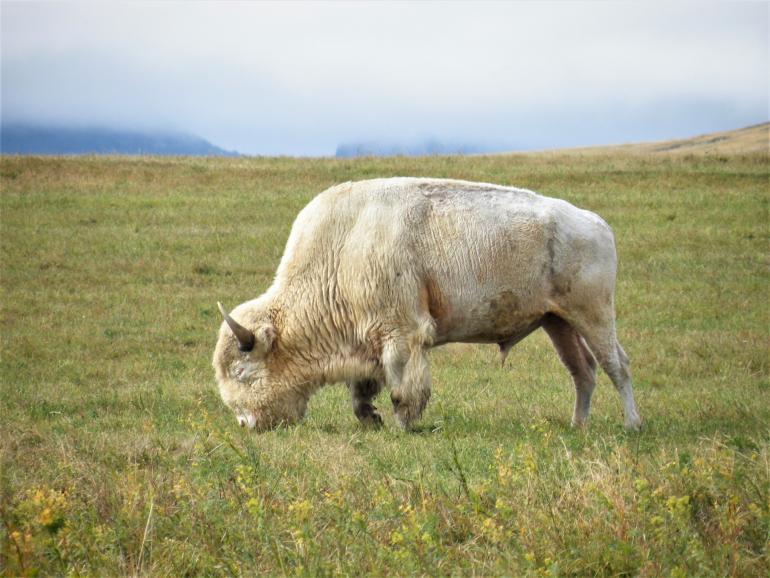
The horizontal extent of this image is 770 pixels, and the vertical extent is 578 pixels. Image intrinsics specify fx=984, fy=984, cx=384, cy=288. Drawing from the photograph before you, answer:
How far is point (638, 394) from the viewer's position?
1291 centimetres

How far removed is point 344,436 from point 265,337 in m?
1.32

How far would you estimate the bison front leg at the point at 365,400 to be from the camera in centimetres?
1032

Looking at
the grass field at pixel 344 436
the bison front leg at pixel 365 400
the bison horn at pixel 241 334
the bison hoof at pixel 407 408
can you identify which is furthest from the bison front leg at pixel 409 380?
the bison horn at pixel 241 334

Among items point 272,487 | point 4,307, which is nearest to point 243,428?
point 272,487

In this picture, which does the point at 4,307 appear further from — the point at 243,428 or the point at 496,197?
the point at 496,197

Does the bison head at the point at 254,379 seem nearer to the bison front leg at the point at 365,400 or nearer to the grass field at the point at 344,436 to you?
the grass field at the point at 344,436

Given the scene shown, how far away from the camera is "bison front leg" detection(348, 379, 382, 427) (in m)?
10.3

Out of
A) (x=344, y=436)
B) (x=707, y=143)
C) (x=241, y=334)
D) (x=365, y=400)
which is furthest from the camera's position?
(x=707, y=143)

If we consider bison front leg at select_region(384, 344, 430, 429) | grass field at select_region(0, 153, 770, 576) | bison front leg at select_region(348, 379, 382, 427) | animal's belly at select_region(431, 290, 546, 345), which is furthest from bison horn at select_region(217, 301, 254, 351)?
animal's belly at select_region(431, 290, 546, 345)

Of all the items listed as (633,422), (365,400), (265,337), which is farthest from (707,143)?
(265,337)

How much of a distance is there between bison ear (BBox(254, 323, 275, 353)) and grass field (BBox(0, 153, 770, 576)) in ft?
2.91

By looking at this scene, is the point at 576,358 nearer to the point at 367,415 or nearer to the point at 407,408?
the point at 407,408

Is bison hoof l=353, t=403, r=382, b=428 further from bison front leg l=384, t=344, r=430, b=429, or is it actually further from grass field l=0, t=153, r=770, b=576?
bison front leg l=384, t=344, r=430, b=429

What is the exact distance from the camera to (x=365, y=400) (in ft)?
34.1
